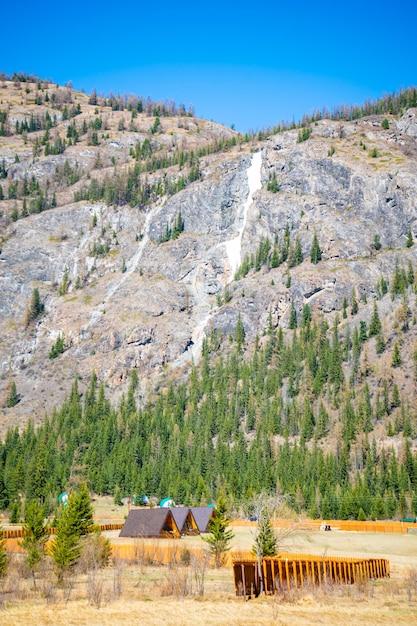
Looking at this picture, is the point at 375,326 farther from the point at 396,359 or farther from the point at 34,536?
the point at 34,536

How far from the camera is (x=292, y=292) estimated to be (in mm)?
195875

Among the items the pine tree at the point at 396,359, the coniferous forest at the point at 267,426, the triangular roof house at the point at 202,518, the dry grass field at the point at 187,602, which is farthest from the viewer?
the pine tree at the point at 396,359

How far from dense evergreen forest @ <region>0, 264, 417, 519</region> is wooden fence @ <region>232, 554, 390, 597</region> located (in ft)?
186

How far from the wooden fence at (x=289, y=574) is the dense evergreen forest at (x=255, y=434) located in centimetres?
5676

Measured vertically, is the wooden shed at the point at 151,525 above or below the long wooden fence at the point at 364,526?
above

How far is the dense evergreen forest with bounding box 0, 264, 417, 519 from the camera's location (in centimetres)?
11481

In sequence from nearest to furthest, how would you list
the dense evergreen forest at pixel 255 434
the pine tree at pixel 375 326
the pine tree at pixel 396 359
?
1. the dense evergreen forest at pixel 255 434
2. the pine tree at pixel 396 359
3. the pine tree at pixel 375 326

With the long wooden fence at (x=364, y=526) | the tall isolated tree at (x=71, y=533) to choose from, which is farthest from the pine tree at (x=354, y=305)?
the tall isolated tree at (x=71, y=533)

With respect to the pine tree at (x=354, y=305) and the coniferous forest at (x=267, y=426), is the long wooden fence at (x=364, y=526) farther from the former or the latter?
the pine tree at (x=354, y=305)

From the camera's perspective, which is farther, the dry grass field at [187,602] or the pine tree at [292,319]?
the pine tree at [292,319]

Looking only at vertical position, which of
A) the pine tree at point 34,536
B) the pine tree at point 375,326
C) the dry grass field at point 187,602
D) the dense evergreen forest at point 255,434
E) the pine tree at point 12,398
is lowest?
the dry grass field at point 187,602

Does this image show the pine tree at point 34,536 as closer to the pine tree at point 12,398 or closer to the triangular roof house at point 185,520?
the triangular roof house at point 185,520

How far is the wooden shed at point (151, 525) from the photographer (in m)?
72.4

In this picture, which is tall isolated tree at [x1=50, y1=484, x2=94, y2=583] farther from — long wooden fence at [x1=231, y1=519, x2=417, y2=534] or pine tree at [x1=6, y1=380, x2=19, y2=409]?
pine tree at [x1=6, y1=380, x2=19, y2=409]
